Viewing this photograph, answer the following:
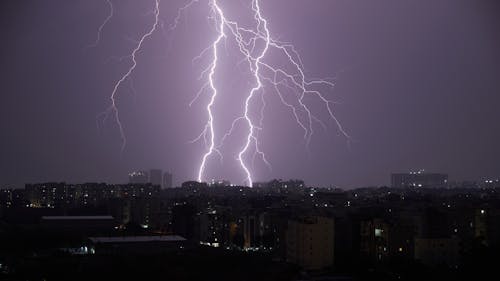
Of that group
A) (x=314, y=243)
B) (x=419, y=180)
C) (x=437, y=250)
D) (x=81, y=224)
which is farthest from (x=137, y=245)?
(x=419, y=180)

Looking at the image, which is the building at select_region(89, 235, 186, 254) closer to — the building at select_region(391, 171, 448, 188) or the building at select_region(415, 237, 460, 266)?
the building at select_region(415, 237, 460, 266)

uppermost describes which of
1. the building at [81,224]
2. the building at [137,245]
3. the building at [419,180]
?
the building at [419,180]

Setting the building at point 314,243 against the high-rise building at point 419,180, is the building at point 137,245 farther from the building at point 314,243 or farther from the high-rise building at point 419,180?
the high-rise building at point 419,180

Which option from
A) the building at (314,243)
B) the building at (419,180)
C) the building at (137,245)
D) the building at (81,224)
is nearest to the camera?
the building at (314,243)

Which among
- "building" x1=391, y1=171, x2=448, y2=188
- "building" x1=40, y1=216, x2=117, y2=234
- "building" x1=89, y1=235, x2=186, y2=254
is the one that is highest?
"building" x1=391, y1=171, x2=448, y2=188

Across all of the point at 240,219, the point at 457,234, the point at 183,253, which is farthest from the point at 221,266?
the point at 240,219

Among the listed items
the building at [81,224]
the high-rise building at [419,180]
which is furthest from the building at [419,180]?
the building at [81,224]

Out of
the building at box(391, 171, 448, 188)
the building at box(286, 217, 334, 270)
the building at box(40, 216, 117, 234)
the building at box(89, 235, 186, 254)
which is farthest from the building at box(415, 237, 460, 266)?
the building at box(391, 171, 448, 188)

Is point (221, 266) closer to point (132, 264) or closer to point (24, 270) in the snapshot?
point (132, 264)
